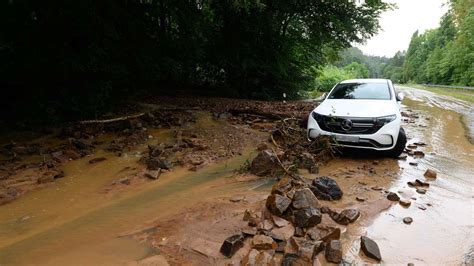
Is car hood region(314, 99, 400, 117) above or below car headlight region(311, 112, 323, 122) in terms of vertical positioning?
above

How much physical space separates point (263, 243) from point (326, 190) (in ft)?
5.96

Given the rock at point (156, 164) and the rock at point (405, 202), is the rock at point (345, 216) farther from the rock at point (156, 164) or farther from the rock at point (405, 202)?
the rock at point (156, 164)

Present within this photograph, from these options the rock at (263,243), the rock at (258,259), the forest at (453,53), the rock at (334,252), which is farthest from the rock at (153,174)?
the forest at (453,53)

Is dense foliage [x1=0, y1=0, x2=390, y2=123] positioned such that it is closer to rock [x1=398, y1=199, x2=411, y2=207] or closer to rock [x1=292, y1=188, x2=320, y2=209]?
rock [x1=292, y1=188, x2=320, y2=209]

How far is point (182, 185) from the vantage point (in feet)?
18.7

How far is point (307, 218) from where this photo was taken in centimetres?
393

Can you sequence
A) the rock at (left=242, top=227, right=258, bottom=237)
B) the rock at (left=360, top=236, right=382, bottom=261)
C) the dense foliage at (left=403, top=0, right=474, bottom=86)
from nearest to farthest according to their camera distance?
the rock at (left=360, top=236, right=382, bottom=261) → the rock at (left=242, top=227, right=258, bottom=237) → the dense foliage at (left=403, top=0, right=474, bottom=86)

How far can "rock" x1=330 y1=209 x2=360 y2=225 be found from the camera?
418 cm

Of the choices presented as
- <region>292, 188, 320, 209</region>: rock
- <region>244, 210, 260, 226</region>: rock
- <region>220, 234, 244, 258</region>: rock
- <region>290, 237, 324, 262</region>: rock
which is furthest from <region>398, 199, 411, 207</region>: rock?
<region>220, 234, 244, 258</region>: rock

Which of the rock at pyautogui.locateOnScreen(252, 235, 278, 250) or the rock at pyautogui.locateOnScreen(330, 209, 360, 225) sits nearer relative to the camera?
the rock at pyautogui.locateOnScreen(252, 235, 278, 250)

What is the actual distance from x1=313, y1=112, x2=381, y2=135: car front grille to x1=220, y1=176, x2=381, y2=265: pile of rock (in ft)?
6.84

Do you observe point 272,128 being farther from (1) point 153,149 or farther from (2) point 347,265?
(2) point 347,265

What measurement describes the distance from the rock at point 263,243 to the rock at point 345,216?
1.08m

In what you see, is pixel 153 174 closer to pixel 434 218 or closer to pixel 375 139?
pixel 375 139
